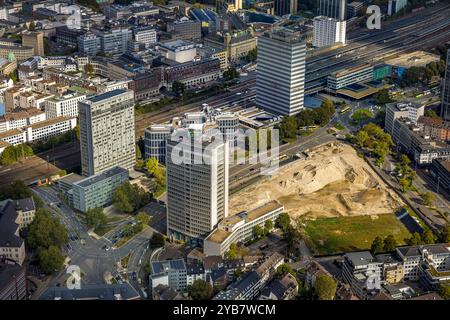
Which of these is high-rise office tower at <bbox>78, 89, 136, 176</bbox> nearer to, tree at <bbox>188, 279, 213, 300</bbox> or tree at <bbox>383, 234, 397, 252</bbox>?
tree at <bbox>188, 279, 213, 300</bbox>

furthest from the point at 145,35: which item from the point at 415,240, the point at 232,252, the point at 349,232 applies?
the point at 415,240

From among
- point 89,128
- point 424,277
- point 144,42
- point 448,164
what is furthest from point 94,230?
point 144,42

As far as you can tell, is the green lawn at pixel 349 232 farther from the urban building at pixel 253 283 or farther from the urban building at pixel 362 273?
the urban building at pixel 253 283

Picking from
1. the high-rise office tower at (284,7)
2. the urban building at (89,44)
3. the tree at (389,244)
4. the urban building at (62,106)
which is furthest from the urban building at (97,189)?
the high-rise office tower at (284,7)

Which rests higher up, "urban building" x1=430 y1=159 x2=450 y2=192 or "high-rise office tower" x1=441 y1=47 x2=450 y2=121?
"high-rise office tower" x1=441 y1=47 x2=450 y2=121

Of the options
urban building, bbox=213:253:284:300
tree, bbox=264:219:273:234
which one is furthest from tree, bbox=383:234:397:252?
tree, bbox=264:219:273:234
